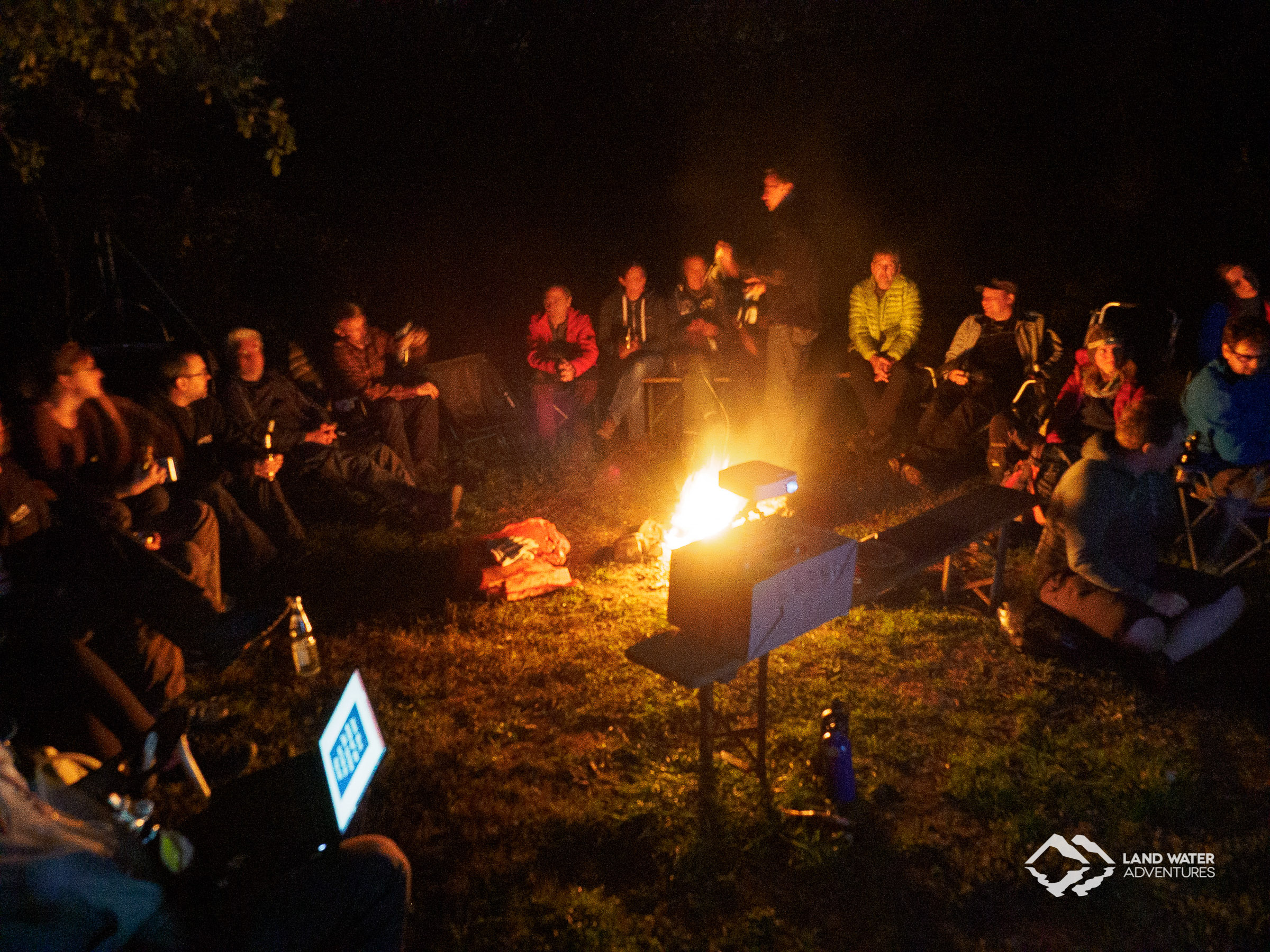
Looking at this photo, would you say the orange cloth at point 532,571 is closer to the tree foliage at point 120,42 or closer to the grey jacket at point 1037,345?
the tree foliage at point 120,42

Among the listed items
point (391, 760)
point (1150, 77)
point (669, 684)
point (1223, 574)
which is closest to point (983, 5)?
point (1150, 77)

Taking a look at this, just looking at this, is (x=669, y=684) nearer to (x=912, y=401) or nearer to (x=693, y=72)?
(x=912, y=401)

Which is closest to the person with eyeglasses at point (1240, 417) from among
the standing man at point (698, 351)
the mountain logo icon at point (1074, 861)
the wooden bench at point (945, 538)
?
the wooden bench at point (945, 538)

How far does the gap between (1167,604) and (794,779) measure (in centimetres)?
199

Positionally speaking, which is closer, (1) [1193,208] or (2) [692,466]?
(2) [692,466]

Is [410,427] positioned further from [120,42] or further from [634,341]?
[120,42]

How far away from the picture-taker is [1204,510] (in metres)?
5.53

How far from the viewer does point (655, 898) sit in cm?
303

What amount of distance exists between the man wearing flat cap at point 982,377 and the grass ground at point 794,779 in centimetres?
183

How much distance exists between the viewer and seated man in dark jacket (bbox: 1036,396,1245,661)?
3.88 meters

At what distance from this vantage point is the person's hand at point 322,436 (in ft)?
19.9

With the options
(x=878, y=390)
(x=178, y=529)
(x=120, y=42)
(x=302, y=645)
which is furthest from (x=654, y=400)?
(x=120, y=42)

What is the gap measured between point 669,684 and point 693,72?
28.9ft

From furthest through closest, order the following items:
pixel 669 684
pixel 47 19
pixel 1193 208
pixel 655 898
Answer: pixel 1193 208
pixel 669 684
pixel 47 19
pixel 655 898
